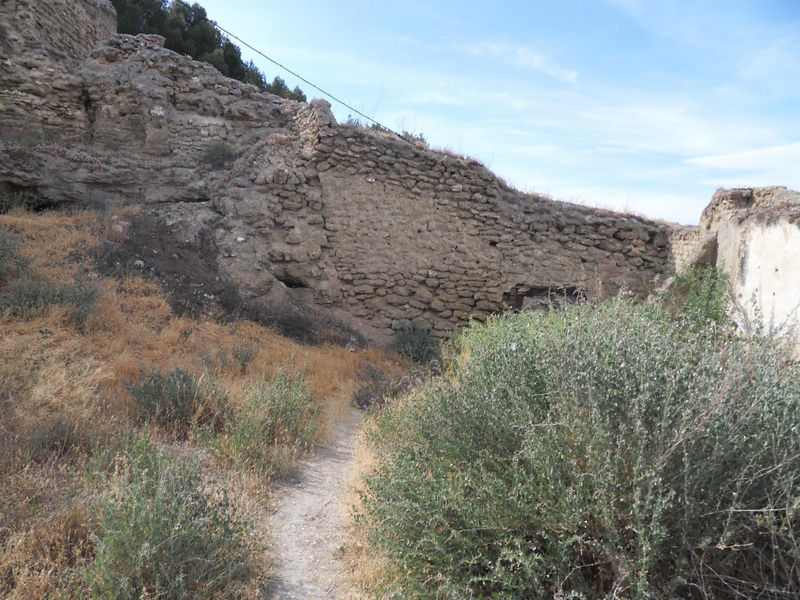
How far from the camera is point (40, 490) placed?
287cm

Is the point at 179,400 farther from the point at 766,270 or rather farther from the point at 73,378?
the point at 766,270

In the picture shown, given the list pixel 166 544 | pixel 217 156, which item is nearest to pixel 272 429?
pixel 166 544

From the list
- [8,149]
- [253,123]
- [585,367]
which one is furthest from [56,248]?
[585,367]

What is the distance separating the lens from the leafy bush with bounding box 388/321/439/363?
8.59 m

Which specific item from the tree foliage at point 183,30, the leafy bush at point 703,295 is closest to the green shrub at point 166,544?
the leafy bush at point 703,295

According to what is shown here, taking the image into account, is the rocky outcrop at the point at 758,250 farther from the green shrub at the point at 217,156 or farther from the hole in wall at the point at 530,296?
the green shrub at the point at 217,156

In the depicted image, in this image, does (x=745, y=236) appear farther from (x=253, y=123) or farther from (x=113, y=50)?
(x=113, y=50)

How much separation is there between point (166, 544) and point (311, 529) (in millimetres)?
1130

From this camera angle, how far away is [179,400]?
447 cm

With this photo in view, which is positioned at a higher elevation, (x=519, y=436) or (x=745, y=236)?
(x=745, y=236)

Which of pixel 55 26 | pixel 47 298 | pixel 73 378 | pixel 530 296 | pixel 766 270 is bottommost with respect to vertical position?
pixel 73 378

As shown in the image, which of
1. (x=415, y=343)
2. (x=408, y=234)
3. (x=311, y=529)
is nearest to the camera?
(x=311, y=529)

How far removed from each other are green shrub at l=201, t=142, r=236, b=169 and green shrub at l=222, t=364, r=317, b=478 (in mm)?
6745

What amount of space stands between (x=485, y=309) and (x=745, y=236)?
4.44 meters
